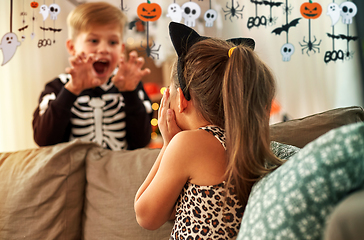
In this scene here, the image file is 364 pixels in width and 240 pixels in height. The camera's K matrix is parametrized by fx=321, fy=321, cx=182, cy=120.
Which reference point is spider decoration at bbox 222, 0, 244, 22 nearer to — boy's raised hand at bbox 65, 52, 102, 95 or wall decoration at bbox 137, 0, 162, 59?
wall decoration at bbox 137, 0, 162, 59

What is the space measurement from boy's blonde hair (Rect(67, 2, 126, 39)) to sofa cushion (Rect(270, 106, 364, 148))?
100 centimetres

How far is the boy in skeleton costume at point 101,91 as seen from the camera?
1619 mm

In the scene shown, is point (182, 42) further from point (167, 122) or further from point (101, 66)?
point (101, 66)

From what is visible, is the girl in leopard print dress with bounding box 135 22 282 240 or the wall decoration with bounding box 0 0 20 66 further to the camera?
the wall decoration with bounding box 0 0 20 66

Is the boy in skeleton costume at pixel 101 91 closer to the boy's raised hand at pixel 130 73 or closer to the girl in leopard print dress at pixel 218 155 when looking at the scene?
the boy's raised hand at pixel 130 73

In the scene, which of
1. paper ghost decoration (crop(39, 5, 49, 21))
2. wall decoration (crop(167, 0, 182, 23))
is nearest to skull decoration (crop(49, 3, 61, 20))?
paper ghost decoration (crop(39, 5, 49, 21))

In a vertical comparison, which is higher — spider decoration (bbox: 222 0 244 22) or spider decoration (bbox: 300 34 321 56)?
spider decoration (bbox: 222 0 244 22)

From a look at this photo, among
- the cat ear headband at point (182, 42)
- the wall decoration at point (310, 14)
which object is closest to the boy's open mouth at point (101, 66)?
the cat ear headband at point (182, 42)

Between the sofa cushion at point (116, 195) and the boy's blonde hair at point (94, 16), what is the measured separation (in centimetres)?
73

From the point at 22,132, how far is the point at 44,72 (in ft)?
1.20


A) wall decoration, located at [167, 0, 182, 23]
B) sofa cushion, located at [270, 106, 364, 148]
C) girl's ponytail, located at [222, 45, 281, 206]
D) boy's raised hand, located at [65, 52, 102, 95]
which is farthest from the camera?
wall decoration, located at [167, 0, 182, 23]

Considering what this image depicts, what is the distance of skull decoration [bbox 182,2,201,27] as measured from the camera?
1.66 m

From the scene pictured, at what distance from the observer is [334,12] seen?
1.65m

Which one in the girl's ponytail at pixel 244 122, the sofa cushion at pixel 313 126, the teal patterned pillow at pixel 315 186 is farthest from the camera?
the sofa cushion at pixel 313 126
